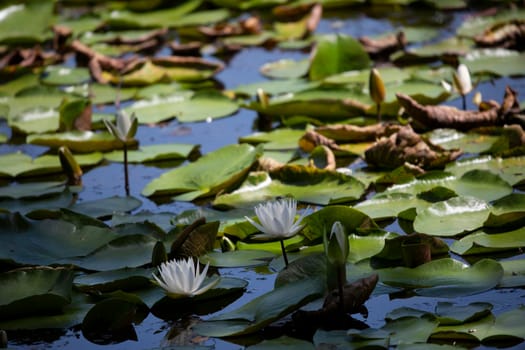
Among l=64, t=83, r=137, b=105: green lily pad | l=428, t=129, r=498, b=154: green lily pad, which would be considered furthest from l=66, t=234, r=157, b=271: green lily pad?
l=64, t=83, r=137, b=105: green lily pad

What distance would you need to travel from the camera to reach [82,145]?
3.08 metres

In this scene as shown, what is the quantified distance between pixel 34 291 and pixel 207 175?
2.91ft

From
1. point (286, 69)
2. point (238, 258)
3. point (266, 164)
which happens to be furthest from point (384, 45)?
point (238, 258)

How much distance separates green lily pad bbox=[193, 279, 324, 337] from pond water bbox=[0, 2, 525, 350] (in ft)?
0.11

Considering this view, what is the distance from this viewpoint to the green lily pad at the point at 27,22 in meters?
4.89

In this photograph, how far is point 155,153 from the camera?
2.97 meters

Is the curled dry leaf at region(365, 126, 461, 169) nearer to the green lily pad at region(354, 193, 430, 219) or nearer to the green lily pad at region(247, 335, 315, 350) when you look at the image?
the green lily pad at region(354, 193, 430, 219)

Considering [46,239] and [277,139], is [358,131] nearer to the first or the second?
[277,139]

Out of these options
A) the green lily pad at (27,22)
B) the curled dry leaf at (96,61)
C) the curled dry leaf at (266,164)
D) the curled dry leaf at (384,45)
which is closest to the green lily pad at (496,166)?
the curled dry leaf at (266,164)

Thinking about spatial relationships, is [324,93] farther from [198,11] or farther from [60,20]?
[60,20]

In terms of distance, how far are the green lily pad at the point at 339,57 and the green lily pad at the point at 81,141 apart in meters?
1.09

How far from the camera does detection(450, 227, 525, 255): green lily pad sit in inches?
79.4

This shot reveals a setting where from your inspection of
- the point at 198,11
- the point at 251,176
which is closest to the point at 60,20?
the point at 198,11

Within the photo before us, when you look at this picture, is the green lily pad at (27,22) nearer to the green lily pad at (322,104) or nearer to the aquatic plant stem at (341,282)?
the green lily pad at (322,104)
